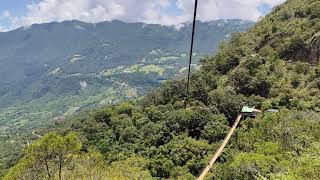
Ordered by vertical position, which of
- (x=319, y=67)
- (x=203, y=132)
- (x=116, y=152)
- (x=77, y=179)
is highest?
(x=319, y=67)

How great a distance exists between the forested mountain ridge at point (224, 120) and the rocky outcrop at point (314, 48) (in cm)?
15

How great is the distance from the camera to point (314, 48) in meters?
71.4

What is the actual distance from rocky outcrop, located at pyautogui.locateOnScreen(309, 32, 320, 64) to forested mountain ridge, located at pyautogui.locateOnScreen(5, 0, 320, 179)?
0.49ft

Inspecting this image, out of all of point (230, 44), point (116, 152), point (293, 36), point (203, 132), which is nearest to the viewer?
point (203, 132)

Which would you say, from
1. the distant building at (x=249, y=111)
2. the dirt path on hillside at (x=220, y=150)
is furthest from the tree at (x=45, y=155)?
the distant building at (x=249, y=111)

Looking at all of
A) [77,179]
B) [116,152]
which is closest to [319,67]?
[116,152]

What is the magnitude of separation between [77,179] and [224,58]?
179 ft

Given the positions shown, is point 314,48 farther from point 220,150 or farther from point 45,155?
point 45,155

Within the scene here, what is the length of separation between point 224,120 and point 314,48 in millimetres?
18349

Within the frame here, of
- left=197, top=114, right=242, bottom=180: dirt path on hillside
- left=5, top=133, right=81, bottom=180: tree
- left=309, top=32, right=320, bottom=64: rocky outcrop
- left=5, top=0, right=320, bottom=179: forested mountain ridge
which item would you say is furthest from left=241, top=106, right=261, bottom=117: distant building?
left=5, top=133, right=81, bottom=180: tree

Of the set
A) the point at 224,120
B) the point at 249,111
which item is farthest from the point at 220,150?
the point at 249,111

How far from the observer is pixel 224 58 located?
88.2 m

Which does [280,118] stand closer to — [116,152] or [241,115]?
[241,115]

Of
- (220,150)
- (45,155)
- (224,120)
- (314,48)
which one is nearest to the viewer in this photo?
(45,155)
